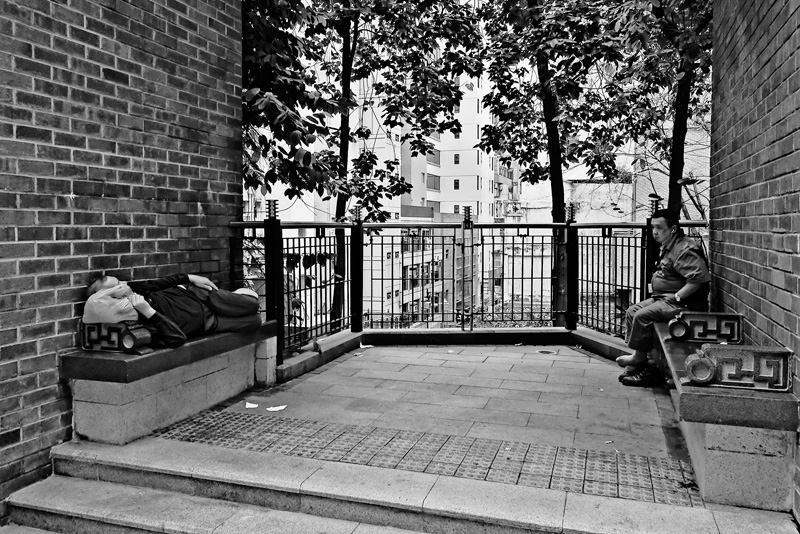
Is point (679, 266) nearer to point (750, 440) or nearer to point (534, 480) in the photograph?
point (750, 440)

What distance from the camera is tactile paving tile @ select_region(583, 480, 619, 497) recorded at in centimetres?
356

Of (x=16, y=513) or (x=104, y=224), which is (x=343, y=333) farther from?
(x=16, y=513)

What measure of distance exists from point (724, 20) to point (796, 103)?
2.44 m

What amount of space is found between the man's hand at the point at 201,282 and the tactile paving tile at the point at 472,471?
2663 mm

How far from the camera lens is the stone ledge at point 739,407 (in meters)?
3.25

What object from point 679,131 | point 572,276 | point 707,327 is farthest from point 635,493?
point 679,131

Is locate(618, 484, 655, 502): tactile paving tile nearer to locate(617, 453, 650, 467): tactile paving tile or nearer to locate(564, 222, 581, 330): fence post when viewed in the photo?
locate(617, 453, 650, 467): tactile paving tile

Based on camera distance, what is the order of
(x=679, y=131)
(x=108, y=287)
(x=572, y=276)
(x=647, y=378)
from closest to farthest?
(x=108, y=287) → (x=647, y=378) → (x=572, y=276) → (x=679, y=131)

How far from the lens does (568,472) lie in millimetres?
3889

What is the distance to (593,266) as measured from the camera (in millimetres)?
8258

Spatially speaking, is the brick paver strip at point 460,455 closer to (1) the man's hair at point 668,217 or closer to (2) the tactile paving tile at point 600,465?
(2) the tactile paving tile at point 600,465

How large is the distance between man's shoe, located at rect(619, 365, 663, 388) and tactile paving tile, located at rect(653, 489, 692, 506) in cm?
262

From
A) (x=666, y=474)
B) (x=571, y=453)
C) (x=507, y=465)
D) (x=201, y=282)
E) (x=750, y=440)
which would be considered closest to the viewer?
(x=750, y=440)

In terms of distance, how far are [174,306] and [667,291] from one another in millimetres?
4344
